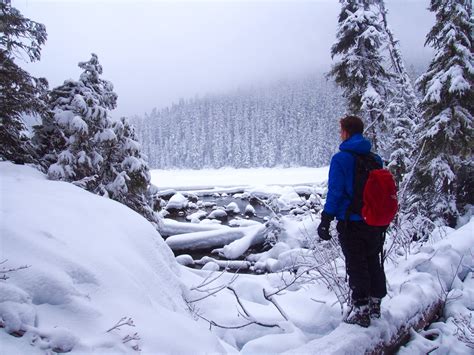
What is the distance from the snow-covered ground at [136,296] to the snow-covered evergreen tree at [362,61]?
27.4ft

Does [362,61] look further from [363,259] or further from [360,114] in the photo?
[363,259]

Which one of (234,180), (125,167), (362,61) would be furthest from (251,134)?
(125,167)

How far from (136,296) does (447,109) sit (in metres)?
11.6

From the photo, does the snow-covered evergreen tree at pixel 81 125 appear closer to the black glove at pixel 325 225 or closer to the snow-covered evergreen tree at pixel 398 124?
the black glove at pixel 325 225

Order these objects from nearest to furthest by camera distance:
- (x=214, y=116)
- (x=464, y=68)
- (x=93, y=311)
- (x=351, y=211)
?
(x=93, y=311)
(x=351, y=211)
(x=464, y=68)
(x=214, y=116)

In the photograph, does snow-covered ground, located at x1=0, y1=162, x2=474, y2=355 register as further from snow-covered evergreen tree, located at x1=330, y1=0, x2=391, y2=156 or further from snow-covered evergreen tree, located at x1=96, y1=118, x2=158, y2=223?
snow-covered evergreen tree, located at x1=330, y1=0, x2=391, y2=156

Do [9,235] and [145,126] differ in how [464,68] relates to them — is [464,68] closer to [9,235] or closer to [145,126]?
[9,235]

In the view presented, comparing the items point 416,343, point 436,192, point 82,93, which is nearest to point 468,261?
point 416,343

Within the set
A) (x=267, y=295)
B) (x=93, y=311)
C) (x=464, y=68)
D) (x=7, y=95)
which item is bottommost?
(x=267, y=295)

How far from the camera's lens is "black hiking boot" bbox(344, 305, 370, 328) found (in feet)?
9.50

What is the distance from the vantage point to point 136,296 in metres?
2.46

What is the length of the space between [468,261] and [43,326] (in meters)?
5.52

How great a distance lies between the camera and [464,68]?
10133 mm

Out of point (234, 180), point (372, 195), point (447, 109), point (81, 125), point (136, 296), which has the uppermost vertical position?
point (447, 109)
